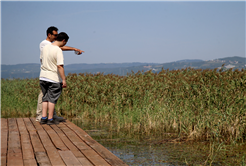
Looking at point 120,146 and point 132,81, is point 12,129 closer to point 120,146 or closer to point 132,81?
point 120,146

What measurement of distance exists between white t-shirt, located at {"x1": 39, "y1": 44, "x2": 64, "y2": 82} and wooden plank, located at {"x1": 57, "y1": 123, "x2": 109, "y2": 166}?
3.79 ft

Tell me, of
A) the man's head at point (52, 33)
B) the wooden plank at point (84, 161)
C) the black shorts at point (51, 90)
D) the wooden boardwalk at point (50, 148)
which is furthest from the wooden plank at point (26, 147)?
the man's head at point (52, 33)

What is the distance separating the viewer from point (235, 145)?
5.57 metres

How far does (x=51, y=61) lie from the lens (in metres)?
5.69

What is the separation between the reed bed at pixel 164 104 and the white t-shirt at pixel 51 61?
2.50 metres

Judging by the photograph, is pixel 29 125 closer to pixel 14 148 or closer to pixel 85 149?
pixel 14 148

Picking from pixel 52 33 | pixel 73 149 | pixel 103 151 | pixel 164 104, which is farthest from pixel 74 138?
pixel 164 104

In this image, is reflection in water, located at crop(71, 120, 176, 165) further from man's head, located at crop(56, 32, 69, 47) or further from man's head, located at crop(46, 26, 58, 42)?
man's head, located at crop(46, 26, 58, 42)

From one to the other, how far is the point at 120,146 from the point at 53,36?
2819 millimetres

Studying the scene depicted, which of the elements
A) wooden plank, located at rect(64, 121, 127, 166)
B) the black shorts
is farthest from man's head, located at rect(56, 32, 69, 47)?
wooden plank, located at rect(64, 121, 127, 166)

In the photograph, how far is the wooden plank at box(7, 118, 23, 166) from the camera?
3488 millimetres

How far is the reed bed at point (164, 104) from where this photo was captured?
598cm

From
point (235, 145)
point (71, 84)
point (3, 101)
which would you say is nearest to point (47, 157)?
point (235, 145)

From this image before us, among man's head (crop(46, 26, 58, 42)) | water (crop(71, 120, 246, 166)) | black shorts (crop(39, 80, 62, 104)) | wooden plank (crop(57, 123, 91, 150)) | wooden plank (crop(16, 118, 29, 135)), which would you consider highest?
man's head (crop(46, 26, 58, 42))
